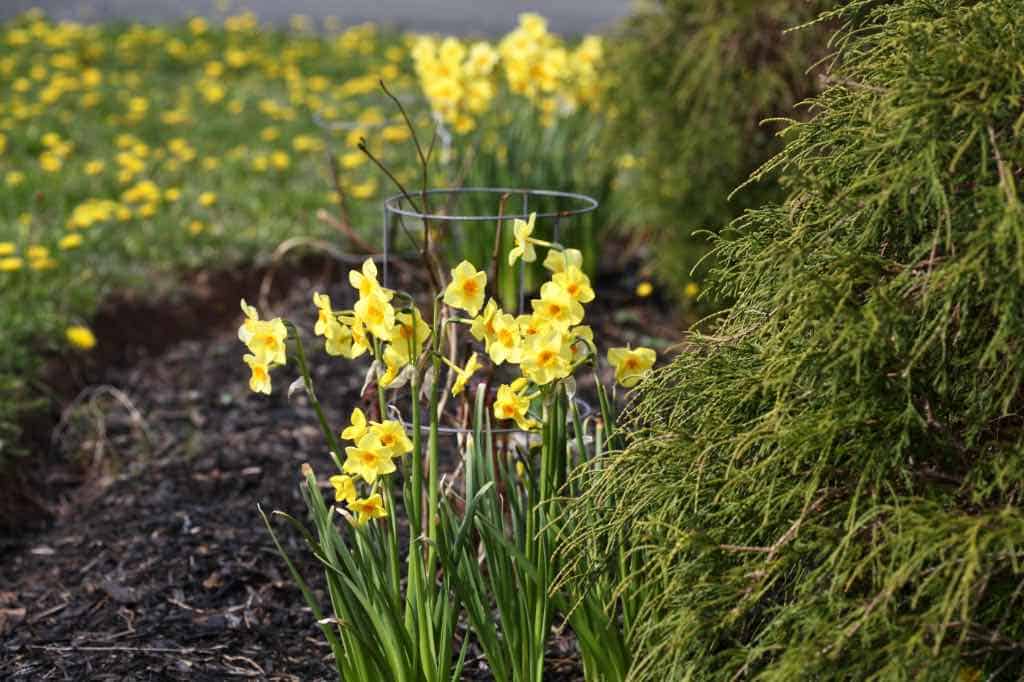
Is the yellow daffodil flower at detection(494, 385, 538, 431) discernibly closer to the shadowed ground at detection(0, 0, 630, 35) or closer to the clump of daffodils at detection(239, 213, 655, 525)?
the clump of daffodils at detection(239, 213, 655, 525)

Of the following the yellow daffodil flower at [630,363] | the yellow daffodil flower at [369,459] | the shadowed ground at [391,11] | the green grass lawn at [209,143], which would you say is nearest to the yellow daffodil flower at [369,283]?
the yellow daffodil flower at [369,459]

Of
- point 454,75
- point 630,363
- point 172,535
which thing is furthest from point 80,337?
point 630,363

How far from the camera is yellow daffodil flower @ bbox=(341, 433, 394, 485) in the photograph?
194 cm

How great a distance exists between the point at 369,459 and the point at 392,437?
0.18ft

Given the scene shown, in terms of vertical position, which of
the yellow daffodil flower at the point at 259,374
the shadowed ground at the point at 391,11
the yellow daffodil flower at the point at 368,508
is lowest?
the yellow daffodil flower at the point at 368,508

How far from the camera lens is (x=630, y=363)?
2178 millimetres

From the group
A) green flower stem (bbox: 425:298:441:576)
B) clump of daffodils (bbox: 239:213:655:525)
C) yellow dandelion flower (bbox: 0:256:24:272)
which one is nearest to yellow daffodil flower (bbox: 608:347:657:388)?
clump of daffodils (bbox: 239:213:655:525)

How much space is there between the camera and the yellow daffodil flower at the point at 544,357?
1.98 meters

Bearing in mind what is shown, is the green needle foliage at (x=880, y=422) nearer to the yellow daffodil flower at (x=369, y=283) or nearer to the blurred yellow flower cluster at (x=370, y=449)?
the blurred yellow flower cluster at (x=370, y=449)

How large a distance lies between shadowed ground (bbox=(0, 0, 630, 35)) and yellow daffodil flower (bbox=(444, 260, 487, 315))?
9816mm

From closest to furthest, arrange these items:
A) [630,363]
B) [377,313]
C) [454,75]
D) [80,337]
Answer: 1. [377,313]
2. [630,363]
3. [80,337]
4. [454,75]

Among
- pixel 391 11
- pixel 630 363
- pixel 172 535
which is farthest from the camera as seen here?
pixel 391 11

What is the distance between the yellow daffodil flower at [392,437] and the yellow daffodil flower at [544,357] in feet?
0.76

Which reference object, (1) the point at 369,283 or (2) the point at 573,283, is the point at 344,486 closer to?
(1) the point at 369,283
